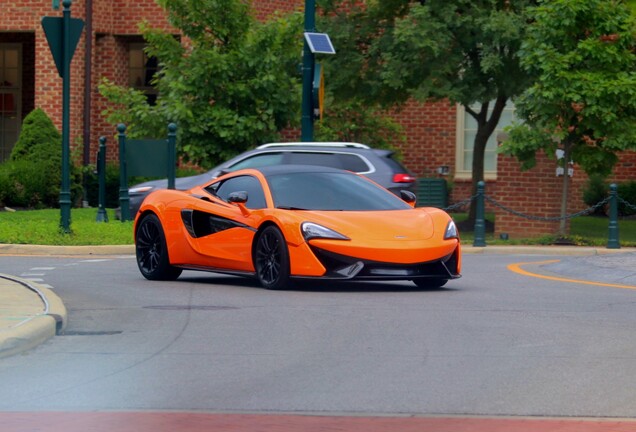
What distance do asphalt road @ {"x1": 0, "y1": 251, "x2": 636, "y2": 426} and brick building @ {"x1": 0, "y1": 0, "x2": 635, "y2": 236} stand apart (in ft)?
53.3

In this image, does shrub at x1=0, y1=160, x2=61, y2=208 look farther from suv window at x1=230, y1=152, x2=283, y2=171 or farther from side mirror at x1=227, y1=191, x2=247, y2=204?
side mirror at x1=227, y1=191, x2=247, y2=204

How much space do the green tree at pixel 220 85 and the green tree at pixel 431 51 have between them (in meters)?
1.10

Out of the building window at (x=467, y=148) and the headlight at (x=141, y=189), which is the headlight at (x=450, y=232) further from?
the building window at (x=467, y=148)

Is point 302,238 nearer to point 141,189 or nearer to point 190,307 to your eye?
point 190,307

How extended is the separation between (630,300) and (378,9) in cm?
1525

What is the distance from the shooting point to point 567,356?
938 centimetres

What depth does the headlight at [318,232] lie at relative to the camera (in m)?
13.2

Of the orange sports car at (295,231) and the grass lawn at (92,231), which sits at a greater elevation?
the orange sports car at (295,231)

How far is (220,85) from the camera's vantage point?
26.8 metres

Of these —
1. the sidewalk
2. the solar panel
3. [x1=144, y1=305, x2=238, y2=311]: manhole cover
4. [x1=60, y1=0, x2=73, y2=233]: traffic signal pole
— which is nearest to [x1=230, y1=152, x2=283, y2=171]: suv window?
the solar panel

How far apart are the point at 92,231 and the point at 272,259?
8.53 metres

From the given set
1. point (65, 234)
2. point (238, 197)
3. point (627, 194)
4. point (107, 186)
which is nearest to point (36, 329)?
point (238, 197)

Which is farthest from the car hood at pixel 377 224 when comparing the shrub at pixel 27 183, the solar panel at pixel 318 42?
the shrub at pixel 27 183

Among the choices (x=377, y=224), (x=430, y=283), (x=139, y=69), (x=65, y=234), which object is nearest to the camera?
(x=377, y=224)
